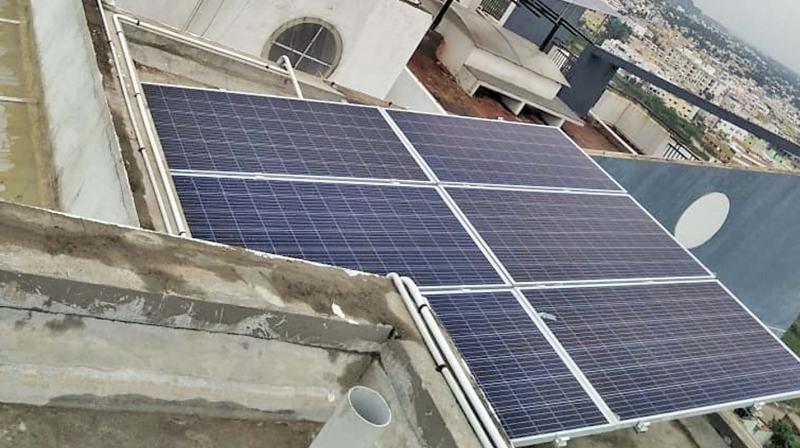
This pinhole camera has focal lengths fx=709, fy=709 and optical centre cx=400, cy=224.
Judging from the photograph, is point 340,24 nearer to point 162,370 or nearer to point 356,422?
point 162,370

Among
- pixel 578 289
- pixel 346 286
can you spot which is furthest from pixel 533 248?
pixel 346 286

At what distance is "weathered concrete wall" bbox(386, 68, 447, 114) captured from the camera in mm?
22203

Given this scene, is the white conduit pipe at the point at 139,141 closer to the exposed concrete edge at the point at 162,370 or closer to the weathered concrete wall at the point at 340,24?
the exposed concrete edge at the point at 162,370

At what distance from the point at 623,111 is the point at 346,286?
30.8 metres

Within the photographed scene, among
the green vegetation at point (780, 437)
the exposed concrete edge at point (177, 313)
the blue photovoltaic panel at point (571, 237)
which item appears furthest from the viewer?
the green vegetation at point (780, 437)

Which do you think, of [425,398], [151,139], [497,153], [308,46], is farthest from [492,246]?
[308,46]

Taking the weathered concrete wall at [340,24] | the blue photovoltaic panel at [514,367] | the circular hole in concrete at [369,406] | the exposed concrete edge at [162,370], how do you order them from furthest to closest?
the weathered concrete wall at [340,24] < the blue photovoltaic panel at [514,367] < the exposed concrete edge at [162,370] < the circular hole in concrete at [369,406]

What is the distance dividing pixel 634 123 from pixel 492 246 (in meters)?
26.5

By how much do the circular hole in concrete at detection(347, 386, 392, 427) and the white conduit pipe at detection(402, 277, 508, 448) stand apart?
1643mm

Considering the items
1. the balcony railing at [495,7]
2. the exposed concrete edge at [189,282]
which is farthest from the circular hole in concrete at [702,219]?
the exposed concrete edge at [189,282]

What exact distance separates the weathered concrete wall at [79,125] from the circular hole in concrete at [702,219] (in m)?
20.9

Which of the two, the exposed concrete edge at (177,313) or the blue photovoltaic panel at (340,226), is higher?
the exposed concrete edge at (177,313)

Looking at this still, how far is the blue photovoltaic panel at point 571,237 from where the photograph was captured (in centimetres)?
967

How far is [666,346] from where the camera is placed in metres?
9.63
